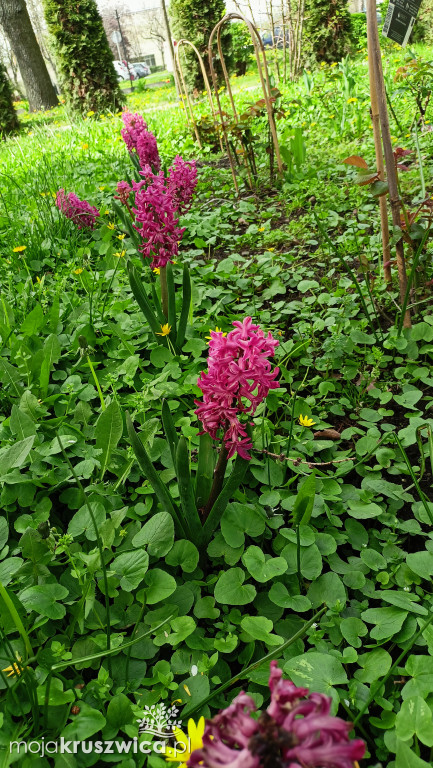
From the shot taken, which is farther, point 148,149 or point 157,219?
point 148,149

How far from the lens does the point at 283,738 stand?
42 cm

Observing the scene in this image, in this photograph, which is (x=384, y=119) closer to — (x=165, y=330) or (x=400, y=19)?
(x=400, y=19)

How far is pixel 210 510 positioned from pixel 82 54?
1117cm

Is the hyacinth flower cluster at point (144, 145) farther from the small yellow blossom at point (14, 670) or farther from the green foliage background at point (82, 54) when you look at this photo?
the green foliage background at point (82, 54)

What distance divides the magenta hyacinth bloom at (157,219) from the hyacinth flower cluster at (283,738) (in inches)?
67.4

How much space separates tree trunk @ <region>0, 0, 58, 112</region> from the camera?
454 inches

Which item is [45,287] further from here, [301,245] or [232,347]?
[232,347]

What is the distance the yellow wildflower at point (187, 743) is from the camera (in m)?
0.86

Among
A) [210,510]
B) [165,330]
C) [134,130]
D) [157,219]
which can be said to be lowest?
[210,510]

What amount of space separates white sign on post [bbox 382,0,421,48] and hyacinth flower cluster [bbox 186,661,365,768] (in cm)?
242

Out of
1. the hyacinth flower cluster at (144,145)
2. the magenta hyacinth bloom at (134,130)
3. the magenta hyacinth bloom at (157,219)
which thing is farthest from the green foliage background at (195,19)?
the magenta hyacinth bloom at (157,219)

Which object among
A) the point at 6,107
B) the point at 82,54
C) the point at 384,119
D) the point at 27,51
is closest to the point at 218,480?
the point at 384,119

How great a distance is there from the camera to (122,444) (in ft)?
5.57

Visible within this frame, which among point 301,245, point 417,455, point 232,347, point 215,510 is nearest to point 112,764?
point 215,510
